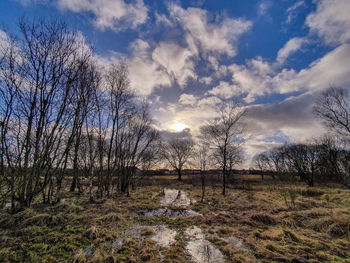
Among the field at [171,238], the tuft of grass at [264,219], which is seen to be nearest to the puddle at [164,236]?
the field at [171,238]

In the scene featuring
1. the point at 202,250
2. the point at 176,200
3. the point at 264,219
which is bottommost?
the point at 176,200

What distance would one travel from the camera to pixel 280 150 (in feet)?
151

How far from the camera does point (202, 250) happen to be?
14.6 feet

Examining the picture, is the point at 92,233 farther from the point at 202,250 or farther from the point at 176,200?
the point at 176,200

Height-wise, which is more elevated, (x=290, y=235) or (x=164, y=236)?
(x=290, y=235)

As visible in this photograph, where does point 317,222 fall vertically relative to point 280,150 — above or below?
below

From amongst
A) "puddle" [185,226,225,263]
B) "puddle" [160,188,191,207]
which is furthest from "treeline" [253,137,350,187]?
"puddle" [185,226,225,263]

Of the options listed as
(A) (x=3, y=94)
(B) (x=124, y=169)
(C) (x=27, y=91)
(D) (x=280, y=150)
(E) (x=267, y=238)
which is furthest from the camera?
(D) (x=280, y=150)

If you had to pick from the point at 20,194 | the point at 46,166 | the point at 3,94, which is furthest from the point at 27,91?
the point at 20,194

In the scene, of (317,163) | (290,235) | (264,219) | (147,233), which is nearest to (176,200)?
(264,219)

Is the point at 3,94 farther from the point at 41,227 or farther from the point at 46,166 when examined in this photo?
the point at 41,227

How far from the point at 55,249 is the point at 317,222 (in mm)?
9784

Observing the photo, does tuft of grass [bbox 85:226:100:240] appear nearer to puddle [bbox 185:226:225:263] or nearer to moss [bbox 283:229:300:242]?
puddle [bbox 185:226:225:263]

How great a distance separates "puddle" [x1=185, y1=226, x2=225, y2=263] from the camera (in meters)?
3.97
